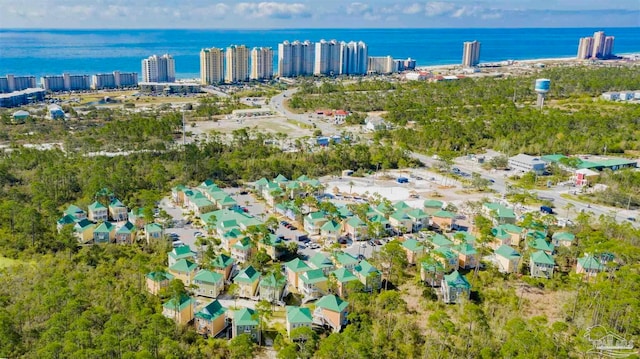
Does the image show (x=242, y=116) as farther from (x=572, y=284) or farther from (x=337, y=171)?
(x=572, y=284)

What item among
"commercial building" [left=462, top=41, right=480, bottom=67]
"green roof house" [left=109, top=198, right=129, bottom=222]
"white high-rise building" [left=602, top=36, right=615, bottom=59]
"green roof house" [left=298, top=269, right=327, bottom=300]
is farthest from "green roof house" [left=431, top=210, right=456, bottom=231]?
"white high-rise building" [left=602, top=36, right=615, bottom=59]

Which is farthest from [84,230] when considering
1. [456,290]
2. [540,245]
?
[540,245]

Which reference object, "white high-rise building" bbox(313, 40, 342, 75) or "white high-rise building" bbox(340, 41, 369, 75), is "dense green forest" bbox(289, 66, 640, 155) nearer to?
"white high-rise building" bbox(313, 40, 342, 75)

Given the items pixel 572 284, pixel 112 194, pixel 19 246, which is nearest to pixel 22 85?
pixel 112 194

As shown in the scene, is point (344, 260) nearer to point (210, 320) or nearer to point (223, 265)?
point (223, 265)

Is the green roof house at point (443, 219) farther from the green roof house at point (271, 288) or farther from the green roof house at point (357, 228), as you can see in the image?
the green roof house at point (271, 288)

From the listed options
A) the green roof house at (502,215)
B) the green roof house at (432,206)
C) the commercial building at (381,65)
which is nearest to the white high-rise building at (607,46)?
the commercial building at (381,65)
